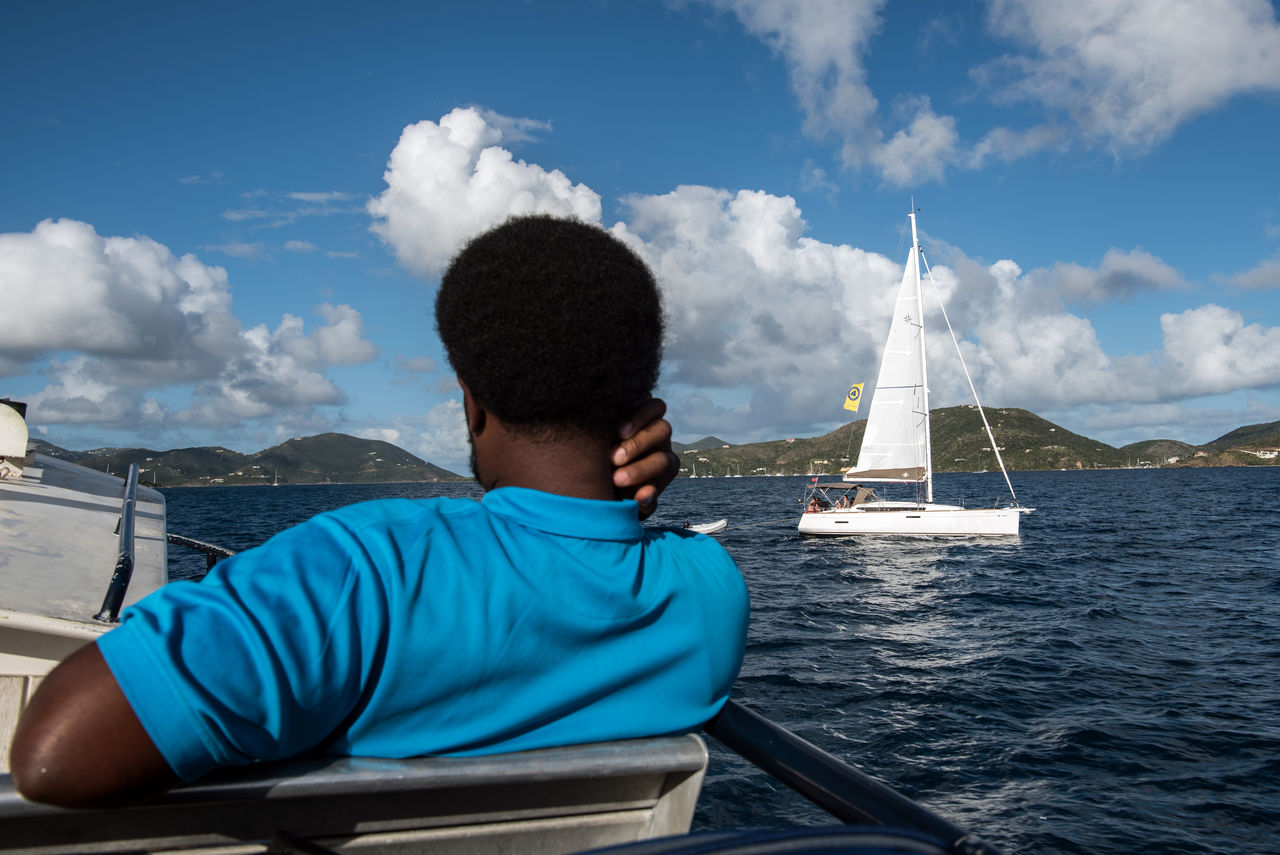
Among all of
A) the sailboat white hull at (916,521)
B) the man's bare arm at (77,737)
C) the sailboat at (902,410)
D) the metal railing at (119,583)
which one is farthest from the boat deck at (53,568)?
the sailboat at (902,410)

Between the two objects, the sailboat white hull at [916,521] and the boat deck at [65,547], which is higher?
the boat deck at [65,547]

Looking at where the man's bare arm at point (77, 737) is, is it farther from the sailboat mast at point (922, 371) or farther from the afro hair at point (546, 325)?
the sailboat mast at point (922, 371)

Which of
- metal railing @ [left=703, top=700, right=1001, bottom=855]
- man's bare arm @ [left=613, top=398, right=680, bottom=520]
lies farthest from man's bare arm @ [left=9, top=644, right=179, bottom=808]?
metal railing @ [left=703, top=700, right=1001, bottom=855]

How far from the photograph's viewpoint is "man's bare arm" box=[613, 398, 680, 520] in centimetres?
150

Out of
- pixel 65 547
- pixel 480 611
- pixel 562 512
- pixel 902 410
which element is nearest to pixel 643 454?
pixel 562 512

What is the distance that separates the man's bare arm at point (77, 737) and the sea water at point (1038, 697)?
18.8 ft

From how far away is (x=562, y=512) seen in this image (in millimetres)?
1313

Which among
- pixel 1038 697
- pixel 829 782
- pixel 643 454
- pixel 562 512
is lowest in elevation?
pixel 1038 697

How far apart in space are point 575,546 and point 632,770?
1.24ft

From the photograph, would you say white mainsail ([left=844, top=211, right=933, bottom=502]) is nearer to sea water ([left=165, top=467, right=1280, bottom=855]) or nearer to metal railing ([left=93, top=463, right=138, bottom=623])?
sea water ([left=165, top=467, right=1280, bottom=855])

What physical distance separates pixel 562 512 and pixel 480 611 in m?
0.23

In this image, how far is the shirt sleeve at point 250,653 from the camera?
930mm

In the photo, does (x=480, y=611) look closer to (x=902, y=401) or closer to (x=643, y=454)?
(x=643, y=454)

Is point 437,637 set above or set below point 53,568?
above
